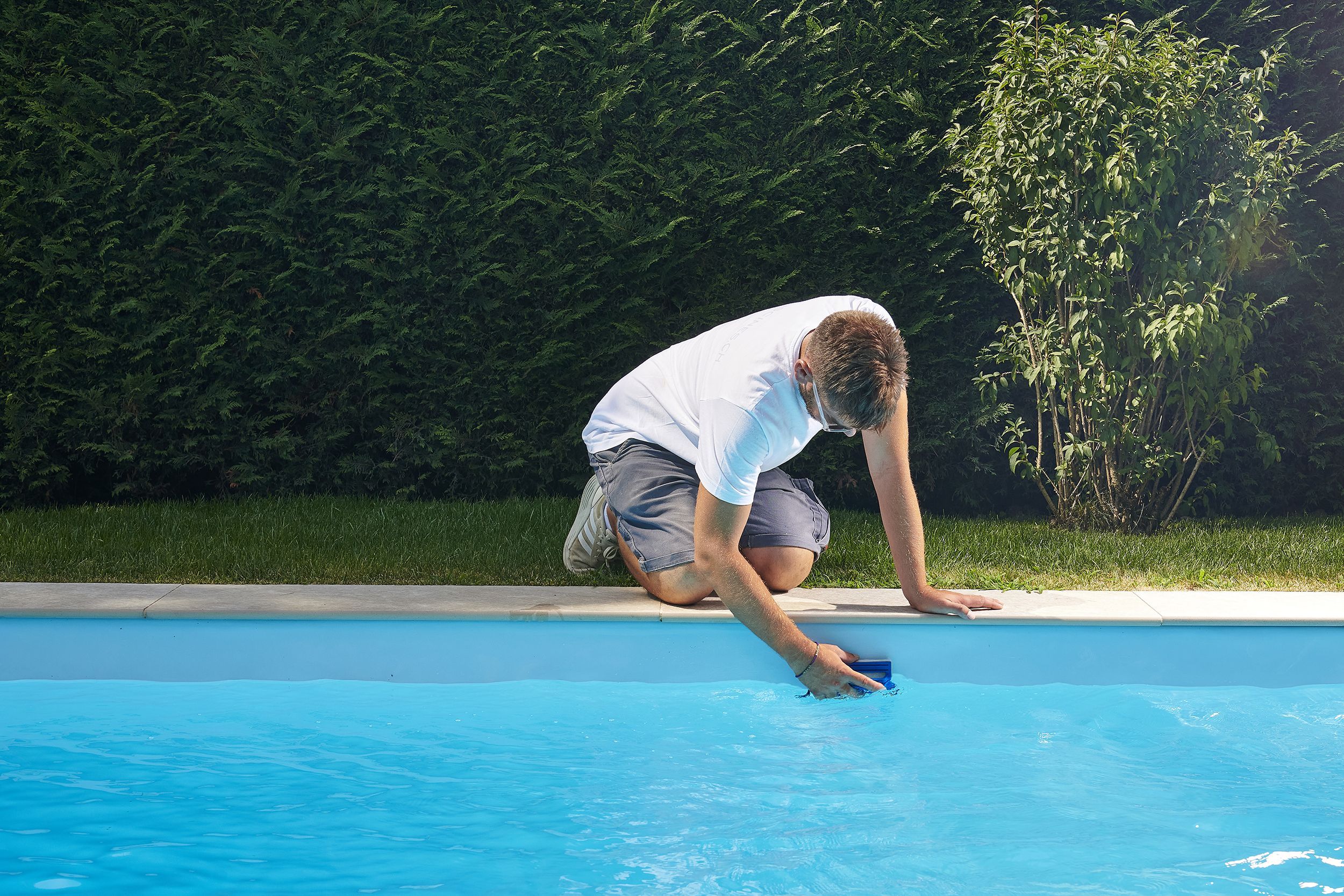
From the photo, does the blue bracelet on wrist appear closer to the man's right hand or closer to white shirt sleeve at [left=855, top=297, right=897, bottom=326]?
the man's right hand

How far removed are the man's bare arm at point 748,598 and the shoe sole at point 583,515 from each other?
1090mm

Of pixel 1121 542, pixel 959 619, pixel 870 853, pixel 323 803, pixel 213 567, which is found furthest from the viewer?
pixel 1121 542

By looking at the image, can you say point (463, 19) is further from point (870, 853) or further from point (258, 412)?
point (870, 853)

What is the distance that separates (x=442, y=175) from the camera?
19.0ft

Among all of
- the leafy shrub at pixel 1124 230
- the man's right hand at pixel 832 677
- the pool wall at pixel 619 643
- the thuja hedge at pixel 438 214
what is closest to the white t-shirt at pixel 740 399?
the man's right hand at pixel 832 677

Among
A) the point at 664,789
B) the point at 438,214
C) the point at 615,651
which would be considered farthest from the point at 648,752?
the point at 438,214

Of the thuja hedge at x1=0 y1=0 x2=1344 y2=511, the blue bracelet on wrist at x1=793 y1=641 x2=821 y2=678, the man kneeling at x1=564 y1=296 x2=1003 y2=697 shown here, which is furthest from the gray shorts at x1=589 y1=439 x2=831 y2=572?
the thuja hedge at x1=0 y1=0 x2=1344 y2=511

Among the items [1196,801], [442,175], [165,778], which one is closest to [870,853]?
[1196,801]

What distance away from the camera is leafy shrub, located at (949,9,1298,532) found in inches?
190

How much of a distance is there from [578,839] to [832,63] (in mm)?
4376

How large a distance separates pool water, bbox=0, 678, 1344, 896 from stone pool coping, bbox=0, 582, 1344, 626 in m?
0.20

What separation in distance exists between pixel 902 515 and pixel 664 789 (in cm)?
108

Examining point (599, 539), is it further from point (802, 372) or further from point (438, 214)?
point (438, 214)

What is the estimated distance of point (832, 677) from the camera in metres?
2.87
